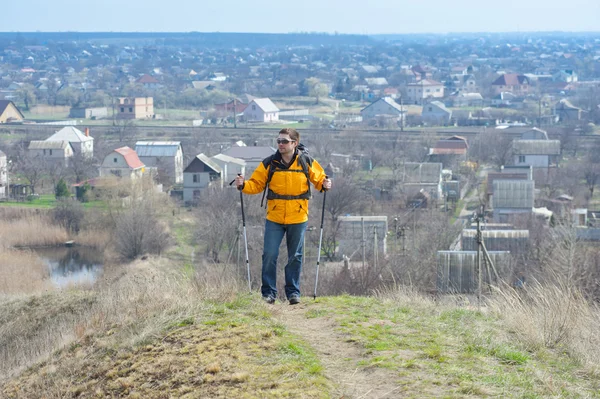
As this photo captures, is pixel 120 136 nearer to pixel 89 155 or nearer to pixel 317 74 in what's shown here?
pixel 89 155

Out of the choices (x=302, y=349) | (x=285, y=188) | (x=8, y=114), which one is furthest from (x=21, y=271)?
(x=8, y=114)

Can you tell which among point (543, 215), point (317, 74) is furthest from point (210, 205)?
point (317, 74)

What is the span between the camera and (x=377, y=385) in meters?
4.56

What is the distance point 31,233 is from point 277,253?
61.2 feet

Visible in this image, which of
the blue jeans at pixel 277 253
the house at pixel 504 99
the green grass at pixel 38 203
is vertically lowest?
the green grass at pixel 38 203

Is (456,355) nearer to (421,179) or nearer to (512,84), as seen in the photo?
(421,179)

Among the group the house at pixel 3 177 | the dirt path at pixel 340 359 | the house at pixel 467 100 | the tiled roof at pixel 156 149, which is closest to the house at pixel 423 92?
the house at pixel 467 100

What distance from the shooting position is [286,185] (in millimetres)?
6281

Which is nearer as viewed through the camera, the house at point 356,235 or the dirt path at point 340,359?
the dirt path at point 340,359

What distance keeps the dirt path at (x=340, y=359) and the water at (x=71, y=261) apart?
13.9 metres

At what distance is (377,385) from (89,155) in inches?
1329

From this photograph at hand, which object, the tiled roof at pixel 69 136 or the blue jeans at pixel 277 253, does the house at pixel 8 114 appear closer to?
the tiled roof at pixel 69 136

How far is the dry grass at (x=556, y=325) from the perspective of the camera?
5.43m

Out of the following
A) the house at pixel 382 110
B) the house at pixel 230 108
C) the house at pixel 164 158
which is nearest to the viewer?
the house at pixel 164 158
